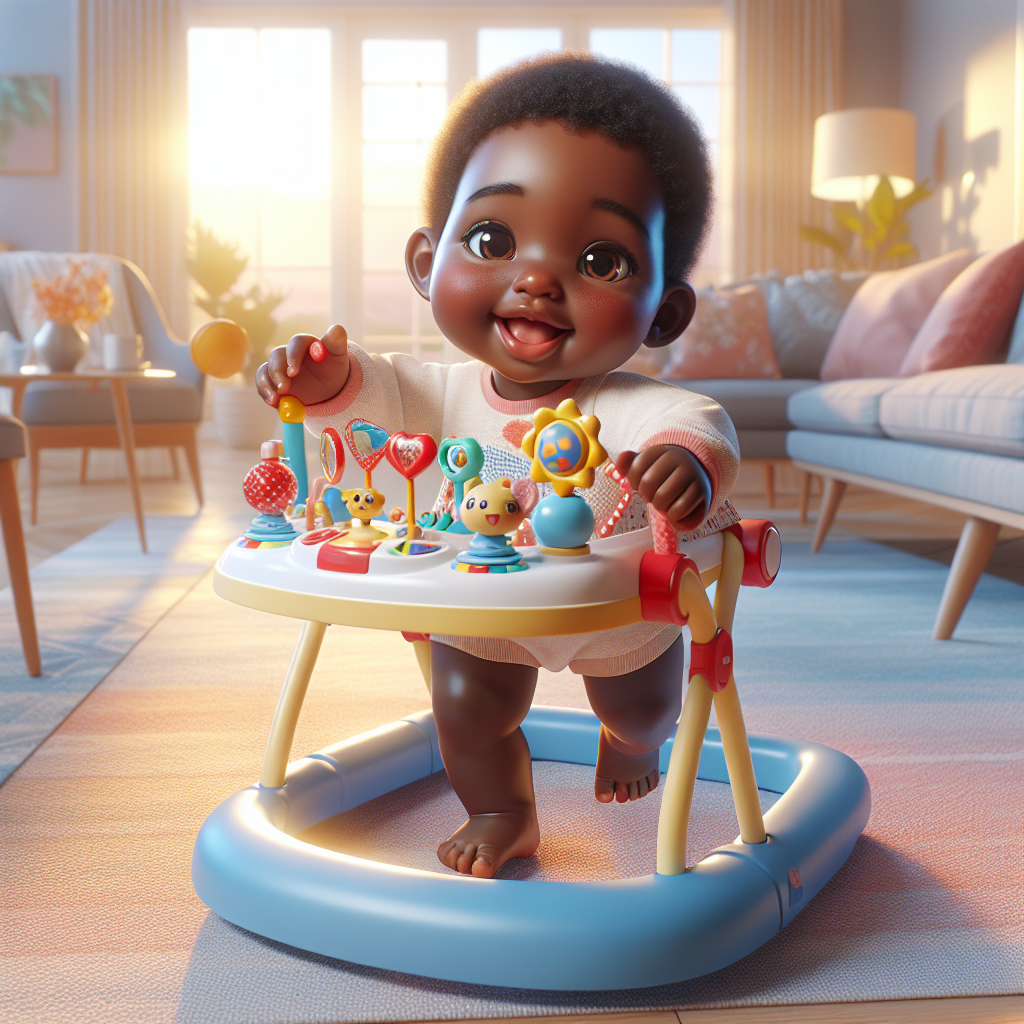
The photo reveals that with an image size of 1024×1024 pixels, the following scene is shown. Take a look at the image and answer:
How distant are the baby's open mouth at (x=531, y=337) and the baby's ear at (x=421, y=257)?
12 cm

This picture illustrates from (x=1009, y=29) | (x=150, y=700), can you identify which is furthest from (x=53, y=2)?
(x=150, y=700)

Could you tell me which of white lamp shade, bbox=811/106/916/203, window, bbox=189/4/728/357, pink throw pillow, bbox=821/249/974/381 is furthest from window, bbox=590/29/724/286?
pink throw pillow, bbox=821/249/974/381

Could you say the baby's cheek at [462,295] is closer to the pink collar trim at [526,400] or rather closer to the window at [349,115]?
the pink collar trim at [526,400]

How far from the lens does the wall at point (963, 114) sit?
3707 mm

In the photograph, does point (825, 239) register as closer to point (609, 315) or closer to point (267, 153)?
point (267, 153)

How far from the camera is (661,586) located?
0.60 metres

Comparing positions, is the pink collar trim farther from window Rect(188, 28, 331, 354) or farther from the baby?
window Rect(188, 28, 331, 354)

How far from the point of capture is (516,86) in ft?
2.49

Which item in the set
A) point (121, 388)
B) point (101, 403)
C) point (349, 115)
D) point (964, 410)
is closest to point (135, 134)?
point (349, 115)

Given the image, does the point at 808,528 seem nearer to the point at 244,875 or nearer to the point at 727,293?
the point at 727,293

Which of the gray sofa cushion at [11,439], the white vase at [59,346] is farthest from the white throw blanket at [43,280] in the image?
the gray sofa cushion at [11,439]

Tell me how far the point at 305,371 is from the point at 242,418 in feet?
13.1

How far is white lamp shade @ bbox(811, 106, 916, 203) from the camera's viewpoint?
12.5 feet

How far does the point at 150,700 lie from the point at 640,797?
66cm
